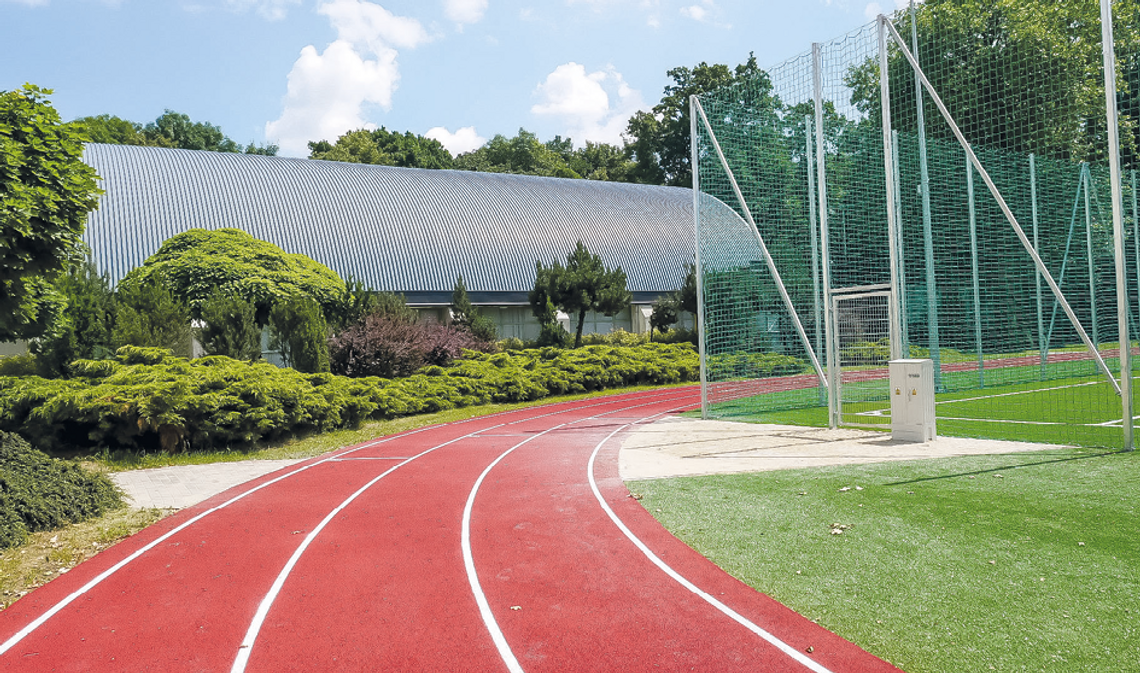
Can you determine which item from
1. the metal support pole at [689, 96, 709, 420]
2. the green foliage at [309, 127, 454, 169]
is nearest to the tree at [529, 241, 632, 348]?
the metal support pole at [689, 96, 709, 420]

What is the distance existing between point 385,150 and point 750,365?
150 ft

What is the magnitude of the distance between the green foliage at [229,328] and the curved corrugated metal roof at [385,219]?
8.47 m

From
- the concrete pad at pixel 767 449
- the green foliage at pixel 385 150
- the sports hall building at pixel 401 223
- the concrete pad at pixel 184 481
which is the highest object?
the green foliage at pixel 385 150

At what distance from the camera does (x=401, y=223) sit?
1142 inches

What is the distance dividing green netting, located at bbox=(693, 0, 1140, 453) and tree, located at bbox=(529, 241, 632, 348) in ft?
28.1

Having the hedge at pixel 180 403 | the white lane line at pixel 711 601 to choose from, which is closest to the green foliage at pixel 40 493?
the hedge at pixel 180 403

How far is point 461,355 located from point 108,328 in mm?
8794

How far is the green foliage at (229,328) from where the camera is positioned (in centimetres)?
1702

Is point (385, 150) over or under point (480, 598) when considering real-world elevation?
over

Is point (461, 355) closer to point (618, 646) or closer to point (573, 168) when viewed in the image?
point (618, 646)

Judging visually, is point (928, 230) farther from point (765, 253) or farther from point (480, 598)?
point (480, 598)

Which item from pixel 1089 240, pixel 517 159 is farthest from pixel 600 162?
pixel 1089 240

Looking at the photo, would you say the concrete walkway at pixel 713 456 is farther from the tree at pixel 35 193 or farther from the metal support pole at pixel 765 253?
the tree at pixel 35 193

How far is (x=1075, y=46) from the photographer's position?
1639 cm
